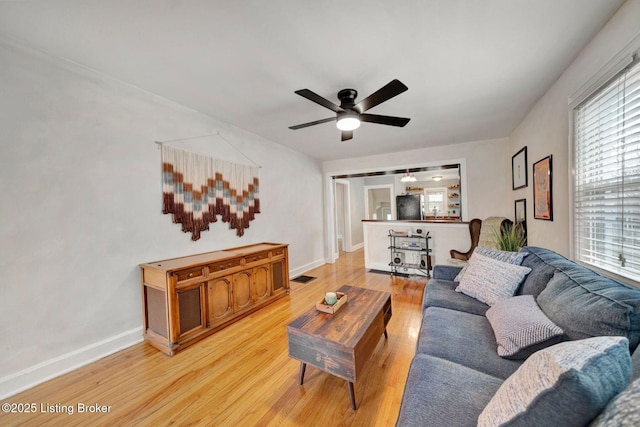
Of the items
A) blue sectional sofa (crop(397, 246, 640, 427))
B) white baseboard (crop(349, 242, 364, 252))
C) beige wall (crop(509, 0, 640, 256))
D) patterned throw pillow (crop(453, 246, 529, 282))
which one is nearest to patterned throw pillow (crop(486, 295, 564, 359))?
blue sectional sofa (crop(397, 246, 640, 427))

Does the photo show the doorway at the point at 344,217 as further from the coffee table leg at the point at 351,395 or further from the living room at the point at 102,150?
the coffee table leg at the point at 351,395

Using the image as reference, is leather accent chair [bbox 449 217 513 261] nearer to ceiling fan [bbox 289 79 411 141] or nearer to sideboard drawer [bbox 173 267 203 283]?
ceiling fan [bbox 289 79 411 141]

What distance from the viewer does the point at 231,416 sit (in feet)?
4.86

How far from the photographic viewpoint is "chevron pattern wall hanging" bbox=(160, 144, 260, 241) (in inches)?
104

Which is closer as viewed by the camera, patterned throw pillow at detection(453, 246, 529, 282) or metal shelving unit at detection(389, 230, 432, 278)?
patterned throw pillow at detection(453, 246, 529, 282)

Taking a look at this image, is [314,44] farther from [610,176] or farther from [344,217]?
[344,217]

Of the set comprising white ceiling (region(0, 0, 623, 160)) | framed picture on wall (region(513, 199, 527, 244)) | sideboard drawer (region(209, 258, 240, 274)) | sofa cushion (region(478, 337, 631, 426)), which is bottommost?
sideboard drawer (region(209, 258, 240, 274))

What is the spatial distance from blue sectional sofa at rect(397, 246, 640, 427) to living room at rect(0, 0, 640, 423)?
3.60 ft

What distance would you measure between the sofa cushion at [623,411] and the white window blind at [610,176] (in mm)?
1375

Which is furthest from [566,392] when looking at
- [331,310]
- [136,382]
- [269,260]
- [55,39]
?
[55,39]

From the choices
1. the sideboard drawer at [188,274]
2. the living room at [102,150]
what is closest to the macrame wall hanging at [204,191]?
the living room at [102,150]

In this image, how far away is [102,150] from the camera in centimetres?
214

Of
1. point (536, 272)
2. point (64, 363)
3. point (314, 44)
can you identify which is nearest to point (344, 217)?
point (536, 272)

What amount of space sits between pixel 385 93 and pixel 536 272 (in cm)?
175
